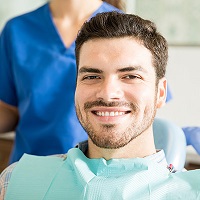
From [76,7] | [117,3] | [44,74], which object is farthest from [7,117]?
[117,3]

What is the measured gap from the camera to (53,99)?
4.51 ft

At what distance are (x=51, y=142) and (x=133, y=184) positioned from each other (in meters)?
0.48

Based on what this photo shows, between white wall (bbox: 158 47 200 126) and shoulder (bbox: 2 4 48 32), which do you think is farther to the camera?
white wall (bbox: 158 47 200 126)

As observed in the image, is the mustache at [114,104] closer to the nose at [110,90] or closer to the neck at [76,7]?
the nose at [110,90]

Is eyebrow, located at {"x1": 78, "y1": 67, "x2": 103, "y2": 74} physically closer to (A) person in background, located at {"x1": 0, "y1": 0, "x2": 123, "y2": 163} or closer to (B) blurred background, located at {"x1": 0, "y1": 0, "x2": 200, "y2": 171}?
(A) person in background, located at {"x1": 0, "y1": 0, "x2": 123, "y2": 163}

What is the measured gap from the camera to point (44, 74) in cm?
138

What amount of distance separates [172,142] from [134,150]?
0.78 feet

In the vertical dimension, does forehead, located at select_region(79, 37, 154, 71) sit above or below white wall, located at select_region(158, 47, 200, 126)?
above

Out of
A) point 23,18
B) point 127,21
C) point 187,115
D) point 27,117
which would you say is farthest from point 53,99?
point 187,115

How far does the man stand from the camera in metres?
0.95

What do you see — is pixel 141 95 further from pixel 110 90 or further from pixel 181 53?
pixel 181 53

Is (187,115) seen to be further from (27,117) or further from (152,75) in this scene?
(152,75)

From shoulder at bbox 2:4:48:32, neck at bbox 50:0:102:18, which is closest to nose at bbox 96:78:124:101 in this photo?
neck at bbox 50:0:102:18

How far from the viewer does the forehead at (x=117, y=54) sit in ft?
3.23
